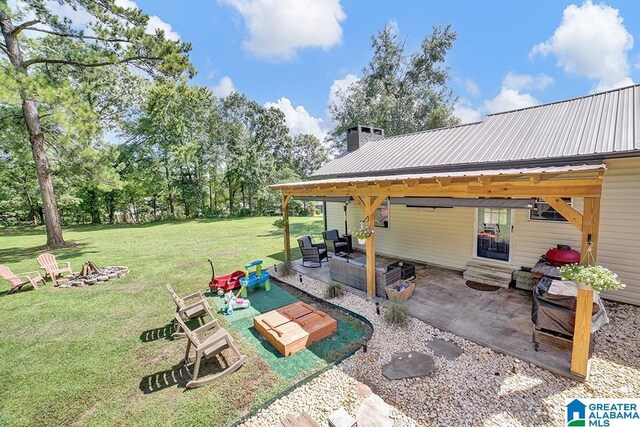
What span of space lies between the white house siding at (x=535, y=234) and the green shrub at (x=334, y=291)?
3.70 metres

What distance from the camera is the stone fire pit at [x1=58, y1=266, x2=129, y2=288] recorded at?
793 centimetres

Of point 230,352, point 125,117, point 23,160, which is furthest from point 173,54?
point 125,117

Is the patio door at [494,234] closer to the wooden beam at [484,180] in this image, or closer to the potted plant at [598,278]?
the wooden beam at [484,180]

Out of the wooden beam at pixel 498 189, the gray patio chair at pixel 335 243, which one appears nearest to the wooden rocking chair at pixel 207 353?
the wooden beam at pixel 498 189

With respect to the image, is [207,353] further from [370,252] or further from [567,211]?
[567,211]

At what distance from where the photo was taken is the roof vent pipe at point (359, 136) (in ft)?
41.4

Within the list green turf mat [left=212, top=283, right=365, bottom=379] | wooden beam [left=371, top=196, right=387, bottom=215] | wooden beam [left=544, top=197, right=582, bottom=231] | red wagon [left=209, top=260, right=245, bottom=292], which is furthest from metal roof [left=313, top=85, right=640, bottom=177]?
red wagon [left=209, top=260, right=245, bottom=292]

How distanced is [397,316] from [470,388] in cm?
172

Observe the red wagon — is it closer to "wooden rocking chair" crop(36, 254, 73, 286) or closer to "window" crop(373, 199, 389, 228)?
"wooden rocking chair" crop(36, 254, 73, 286)

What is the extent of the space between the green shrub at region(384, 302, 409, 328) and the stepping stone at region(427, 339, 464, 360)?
0.62m

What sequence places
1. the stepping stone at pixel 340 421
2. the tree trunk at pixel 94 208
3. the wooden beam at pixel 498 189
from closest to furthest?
the stepping stone at pixel 340 421 → the wooden beam at pixel 498 189 → the tree trunk at pixel 94 208

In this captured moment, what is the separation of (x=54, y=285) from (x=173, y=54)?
28.5 feet

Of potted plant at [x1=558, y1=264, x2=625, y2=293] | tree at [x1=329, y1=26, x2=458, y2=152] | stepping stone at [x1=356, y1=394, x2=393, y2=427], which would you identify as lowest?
stepping stone at [x1=356, y1=394, x2=393, y2=427]

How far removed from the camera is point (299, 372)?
398 cm
